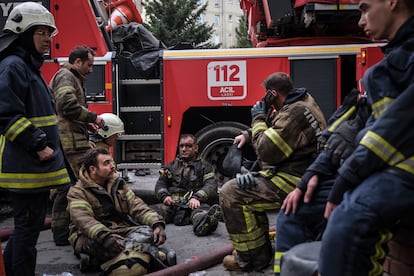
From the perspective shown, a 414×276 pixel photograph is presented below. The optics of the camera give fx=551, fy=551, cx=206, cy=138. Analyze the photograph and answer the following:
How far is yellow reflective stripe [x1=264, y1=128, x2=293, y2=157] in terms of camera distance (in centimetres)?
366

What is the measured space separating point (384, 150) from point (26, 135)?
2126mm

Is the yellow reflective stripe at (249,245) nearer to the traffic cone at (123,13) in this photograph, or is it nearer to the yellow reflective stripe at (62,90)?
the yellow reflective stripe at (62,90)

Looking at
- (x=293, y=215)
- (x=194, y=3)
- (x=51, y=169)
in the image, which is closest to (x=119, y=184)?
(x=51, y=169)

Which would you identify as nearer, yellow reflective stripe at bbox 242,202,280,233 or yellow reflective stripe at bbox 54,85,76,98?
yellow reflective stripe at bbox 242,202,280,233

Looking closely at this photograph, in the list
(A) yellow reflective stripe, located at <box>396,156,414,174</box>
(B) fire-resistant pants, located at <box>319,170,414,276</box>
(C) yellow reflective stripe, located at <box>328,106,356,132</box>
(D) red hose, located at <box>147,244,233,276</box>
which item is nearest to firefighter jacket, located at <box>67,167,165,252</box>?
(D) red hose, located at <box>147,244,233,276</box>

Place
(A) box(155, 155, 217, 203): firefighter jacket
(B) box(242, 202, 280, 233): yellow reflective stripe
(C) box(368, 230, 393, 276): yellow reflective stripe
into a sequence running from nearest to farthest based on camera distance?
(C) box(368, 230, 393, 276): yellow reflective stripe
(B) box(242, 202, 280, 233): yellow reflective stripe
(A) box(155, 155, 217, 203): firefighter jacket

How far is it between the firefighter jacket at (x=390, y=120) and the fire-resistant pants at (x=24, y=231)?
206cm

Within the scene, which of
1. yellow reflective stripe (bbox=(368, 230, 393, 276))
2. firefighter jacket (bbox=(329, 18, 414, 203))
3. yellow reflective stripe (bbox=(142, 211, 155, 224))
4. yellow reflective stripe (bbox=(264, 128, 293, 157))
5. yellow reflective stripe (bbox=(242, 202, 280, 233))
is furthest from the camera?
yellow reflective stripe (bbox=(142, 211, 155, 224))

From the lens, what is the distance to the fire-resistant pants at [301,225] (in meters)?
2.94

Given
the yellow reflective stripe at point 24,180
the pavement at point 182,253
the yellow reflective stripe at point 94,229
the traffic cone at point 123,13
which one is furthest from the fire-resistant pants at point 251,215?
the traffic cone at point 123,13

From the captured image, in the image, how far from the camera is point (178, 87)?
6824mm

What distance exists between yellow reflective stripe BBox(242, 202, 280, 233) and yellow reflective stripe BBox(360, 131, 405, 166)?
6.51ft

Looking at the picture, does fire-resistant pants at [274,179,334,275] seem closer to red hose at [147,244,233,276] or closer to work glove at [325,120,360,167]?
work glove at [325,120,360,167]

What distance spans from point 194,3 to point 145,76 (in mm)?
14913
